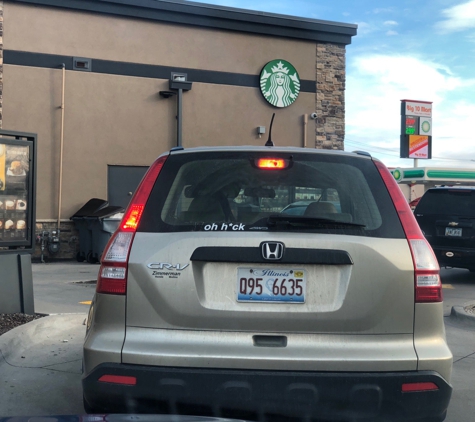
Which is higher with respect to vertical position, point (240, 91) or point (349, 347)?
point (240, 91)

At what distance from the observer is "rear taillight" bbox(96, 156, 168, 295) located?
3188 mm

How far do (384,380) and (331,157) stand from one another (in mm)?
1200

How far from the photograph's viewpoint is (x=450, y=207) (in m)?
12.2

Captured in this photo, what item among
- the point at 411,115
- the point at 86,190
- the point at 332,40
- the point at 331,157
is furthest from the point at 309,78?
the point at 411,115

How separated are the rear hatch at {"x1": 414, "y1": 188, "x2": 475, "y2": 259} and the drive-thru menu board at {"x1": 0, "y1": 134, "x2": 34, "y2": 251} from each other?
7608 mm

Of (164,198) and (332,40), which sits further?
(332,40)

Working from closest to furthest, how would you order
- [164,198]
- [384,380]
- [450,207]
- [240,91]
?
[384,380] → [164,198] → [450,207] → [240,91]

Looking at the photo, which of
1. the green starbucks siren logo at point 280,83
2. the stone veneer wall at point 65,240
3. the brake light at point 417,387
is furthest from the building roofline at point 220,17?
the brake light at point 417,387

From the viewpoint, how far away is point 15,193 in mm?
7438

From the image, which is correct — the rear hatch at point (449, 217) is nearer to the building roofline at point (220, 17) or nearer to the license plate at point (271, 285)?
the building roofline at point (220, 17)

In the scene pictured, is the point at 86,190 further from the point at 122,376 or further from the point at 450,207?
the point at 122,376

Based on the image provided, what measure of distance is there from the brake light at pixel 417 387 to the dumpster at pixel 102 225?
12821mm

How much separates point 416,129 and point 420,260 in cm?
3850

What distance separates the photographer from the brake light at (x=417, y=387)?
3.03 metres
